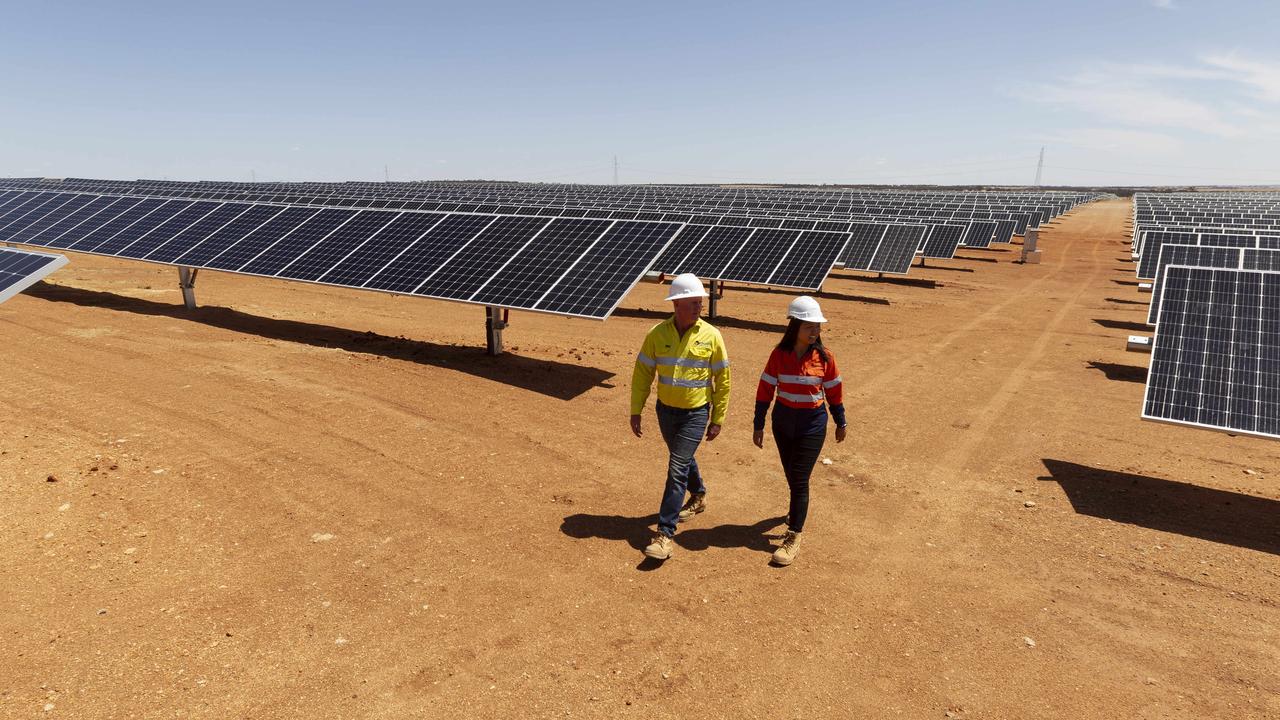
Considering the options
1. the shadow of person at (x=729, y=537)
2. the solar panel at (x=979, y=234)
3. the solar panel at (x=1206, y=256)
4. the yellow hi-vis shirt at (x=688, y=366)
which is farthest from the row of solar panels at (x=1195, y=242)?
the yellow hi-vis shirt at (x=688, y=366)

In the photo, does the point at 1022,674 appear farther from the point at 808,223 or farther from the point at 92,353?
the point at 808,223

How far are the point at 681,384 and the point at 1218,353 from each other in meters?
6.71

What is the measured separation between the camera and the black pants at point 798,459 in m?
5.68

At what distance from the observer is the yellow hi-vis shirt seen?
5.64m

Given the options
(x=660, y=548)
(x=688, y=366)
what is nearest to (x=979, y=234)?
(x=688, y=366)

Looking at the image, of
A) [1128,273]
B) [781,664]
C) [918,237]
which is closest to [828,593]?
[781,664]

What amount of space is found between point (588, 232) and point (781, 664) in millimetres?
10465

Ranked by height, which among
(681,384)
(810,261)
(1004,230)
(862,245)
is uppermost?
(1004,230)

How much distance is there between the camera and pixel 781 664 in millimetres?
4730

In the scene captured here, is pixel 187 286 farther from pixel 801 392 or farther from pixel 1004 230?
pixel 1004 230

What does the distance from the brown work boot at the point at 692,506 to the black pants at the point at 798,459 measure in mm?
1059

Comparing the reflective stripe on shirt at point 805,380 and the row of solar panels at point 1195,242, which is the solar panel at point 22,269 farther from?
the row of solar panels at point 1195,242

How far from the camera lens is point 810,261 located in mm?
19125

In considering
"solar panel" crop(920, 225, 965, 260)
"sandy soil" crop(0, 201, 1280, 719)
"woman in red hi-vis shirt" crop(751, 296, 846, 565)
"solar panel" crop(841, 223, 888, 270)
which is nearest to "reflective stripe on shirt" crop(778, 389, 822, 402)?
"woman in red hi-vis shirt" crop(751, 296, 846, 565)
